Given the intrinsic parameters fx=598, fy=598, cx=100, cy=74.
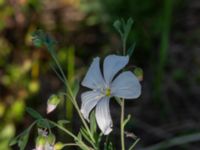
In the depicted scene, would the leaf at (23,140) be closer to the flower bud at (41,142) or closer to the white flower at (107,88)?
the flower bud at (41,142)

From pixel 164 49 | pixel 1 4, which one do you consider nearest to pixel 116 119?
pixel 164 49

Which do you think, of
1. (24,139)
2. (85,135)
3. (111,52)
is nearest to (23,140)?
(24,139)

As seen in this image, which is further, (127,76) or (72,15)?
(72,15)

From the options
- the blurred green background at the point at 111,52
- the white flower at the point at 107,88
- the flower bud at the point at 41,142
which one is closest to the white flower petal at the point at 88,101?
the white flower at the point at 107,88

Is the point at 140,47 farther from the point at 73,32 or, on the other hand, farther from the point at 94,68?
the point at 94,68

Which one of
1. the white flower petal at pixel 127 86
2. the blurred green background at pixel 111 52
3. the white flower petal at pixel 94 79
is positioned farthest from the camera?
the blurred green background at pixel 111 52

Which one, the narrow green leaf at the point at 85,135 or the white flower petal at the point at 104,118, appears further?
the narrow green leaf at the point at 85,135

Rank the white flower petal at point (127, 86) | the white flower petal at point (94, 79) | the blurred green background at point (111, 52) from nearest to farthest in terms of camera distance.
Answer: the white flower petal at point (127, 86) < the white flower petal at point (94, 79) < the blurred green background at point (111, 52)

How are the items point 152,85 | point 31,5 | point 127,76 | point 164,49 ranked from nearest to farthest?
point 127,76, point 164,49, point 152,85, point 31,5
